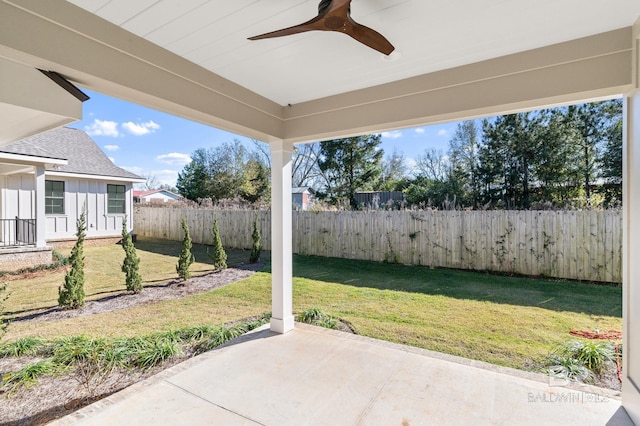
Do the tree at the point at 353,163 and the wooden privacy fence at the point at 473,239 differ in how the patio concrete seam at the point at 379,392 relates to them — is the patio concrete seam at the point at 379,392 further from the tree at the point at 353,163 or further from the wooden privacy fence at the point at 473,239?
the tree at the point at 353,163

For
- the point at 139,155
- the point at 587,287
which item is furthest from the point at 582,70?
the point at 139,155

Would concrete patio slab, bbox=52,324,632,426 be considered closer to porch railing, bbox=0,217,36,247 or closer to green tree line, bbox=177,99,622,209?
green tree line, bbox=177,99,622,209

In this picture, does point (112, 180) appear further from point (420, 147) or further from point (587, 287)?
point (587, 287)

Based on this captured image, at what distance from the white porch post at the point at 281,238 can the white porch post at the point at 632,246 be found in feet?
9.50

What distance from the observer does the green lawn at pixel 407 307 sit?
12.4ft

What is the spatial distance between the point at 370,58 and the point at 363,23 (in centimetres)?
48

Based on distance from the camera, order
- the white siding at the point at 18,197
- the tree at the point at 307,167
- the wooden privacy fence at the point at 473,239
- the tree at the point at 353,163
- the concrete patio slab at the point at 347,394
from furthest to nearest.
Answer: the tree at the point at 307,167, the tree at the point at 353,163, the white siding at the point at 18,197, the wooden privacy fence at the point at 473,239, the concrete patio slab at the point at 347,394

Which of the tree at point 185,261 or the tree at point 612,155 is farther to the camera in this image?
the tree at point 612,155

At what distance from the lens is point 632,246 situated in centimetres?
206

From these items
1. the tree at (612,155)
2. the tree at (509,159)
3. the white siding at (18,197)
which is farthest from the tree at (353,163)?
the white siding at (18,197)

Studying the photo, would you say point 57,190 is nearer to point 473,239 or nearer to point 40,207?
point 40,207

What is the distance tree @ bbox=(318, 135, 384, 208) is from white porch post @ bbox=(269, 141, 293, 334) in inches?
367

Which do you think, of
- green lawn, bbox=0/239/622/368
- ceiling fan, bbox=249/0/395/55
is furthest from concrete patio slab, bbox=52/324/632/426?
ceiling fan, bbox=249/0/395/55

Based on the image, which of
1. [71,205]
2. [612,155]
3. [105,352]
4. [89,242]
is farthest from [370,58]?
[71,205]
